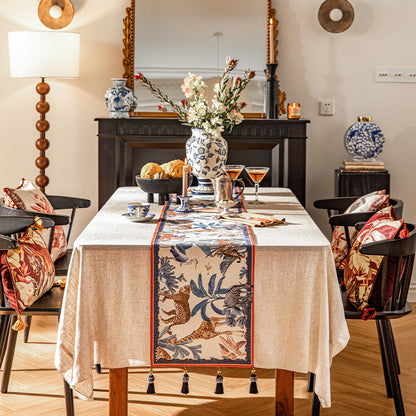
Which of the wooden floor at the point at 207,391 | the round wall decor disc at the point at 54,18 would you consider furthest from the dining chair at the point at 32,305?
the round wall decor disc at the point at 54,18

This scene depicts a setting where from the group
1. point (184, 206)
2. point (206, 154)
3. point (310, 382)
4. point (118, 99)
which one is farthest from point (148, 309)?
point (118, 99)

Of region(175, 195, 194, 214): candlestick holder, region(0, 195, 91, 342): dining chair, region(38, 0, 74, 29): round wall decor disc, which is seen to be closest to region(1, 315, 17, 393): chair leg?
region(0, 195, 91, 342): dining chair

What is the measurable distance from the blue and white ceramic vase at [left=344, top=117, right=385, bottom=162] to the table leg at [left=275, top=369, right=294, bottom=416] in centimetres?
214

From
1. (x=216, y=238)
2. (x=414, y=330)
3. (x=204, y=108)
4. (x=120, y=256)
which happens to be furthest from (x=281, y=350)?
(x=414, y=330)

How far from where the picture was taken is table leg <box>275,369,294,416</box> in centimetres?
222

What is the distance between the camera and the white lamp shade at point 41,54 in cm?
383

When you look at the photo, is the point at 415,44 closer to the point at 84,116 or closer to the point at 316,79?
the point at 316,79

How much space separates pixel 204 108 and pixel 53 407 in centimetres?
152

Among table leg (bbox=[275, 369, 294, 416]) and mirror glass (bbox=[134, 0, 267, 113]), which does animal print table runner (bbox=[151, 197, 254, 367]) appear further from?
mirror glass (bbox=[134, 0, 267, 113])

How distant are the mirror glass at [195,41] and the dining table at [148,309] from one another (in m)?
2.13

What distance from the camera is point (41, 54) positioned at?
12.6ft

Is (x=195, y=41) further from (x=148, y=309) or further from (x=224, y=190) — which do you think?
(x=148, y=309)

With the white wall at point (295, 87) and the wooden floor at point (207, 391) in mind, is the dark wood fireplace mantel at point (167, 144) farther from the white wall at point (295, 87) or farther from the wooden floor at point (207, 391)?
the wooden floor at point (207, 391)

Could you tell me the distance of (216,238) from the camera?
220 cm
